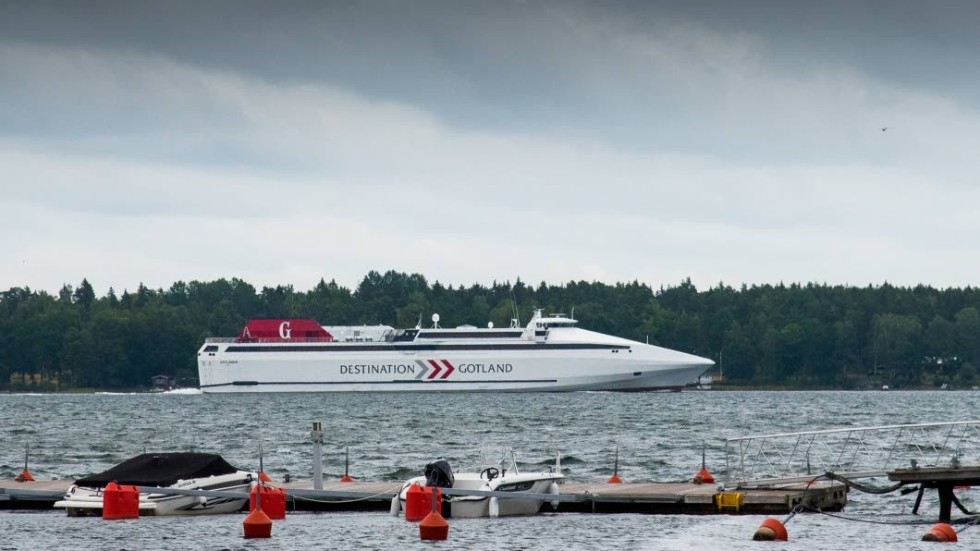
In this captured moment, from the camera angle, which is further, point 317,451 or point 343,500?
point 343,500

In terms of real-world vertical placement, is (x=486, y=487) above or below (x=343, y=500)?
above

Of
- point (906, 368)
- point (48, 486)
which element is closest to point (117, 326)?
point (906, 368)

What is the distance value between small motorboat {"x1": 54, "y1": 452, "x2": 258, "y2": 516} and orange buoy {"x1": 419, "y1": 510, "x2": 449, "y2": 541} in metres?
4.77

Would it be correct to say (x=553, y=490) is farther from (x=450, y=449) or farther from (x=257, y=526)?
(x=450, y=449)

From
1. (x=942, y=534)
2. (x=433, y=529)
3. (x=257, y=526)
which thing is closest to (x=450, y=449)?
(x=257, y=526)

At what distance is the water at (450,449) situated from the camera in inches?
1212

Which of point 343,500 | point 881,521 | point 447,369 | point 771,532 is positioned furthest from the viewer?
point 447,369

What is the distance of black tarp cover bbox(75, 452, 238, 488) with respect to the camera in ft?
112

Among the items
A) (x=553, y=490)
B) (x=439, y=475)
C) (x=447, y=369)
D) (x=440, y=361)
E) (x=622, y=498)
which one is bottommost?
(x=622, y=498)

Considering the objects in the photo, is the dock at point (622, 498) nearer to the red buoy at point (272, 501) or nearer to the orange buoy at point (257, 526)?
the red buoy at point (272, 501)

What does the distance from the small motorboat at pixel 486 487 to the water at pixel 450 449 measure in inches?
12.5

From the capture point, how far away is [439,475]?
3322 centimetres

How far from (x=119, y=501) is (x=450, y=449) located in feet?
85.0

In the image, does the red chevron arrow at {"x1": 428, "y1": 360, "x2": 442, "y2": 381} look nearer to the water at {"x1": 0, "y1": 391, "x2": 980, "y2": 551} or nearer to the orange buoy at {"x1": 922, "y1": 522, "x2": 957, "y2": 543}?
the water at {"x1": 0, "y1": 391, "x2": 980, "y2": 551}
